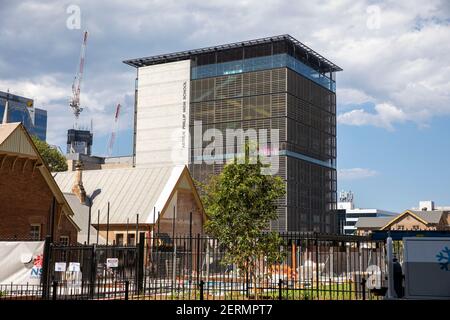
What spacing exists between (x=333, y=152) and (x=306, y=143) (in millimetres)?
12878

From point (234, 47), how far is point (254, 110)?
14.1 m

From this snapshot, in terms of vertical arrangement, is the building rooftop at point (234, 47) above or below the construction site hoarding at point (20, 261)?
above

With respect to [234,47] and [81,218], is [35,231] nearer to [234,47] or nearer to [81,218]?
[81,218]

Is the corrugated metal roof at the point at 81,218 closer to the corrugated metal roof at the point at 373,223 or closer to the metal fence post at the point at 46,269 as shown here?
the metal fence post at the point at 46,269

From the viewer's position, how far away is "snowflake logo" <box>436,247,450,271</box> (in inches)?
699

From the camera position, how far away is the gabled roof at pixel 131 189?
177 ft

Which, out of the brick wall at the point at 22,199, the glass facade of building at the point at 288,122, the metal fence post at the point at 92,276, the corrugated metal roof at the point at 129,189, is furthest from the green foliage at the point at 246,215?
the glass facade of building at the point at 288,122

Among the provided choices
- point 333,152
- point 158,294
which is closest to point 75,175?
point 158,294

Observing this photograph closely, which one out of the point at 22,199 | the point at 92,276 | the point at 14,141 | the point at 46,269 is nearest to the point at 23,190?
the point at 22,199

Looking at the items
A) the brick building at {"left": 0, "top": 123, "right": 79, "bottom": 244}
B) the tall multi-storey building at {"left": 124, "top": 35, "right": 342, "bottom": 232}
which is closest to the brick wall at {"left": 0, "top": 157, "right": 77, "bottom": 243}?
the brick building at {"left": 0, "top": 123, "right": 79, "bottom": 244}

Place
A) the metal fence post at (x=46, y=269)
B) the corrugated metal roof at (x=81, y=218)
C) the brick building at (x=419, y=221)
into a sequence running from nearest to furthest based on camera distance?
1. the metal fence post at (x=46, y=269)
2. the corrugated metal roof at (x=81, y=218)
3. the brick building at (x=419, y=221)

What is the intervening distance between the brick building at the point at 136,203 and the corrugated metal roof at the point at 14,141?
13638 millimetres

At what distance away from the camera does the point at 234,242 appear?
Result: 27.3m

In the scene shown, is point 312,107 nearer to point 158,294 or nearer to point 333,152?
point 333,152
